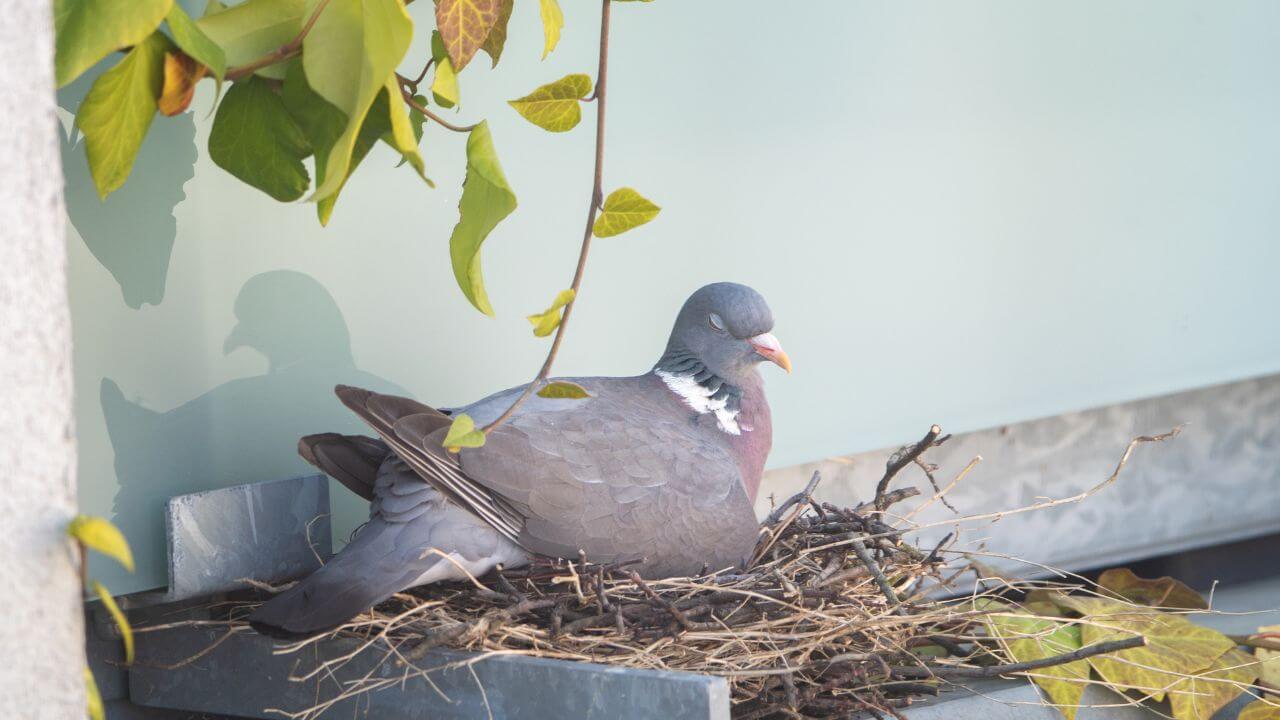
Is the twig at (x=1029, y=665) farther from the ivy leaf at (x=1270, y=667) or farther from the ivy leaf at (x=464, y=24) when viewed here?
the ivy leaf at (x=464, y=24)

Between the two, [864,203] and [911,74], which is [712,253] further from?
[911,74]

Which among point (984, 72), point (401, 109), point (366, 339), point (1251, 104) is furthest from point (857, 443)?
point (401, 109)

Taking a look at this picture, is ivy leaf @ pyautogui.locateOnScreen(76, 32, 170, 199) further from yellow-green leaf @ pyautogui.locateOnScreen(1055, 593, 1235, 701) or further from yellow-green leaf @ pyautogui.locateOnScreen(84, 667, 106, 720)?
yellow-green leaf @ pyautogui.locateOnScreen(1055, 593, 1235, 701)

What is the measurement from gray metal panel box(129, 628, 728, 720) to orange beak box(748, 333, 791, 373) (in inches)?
29.6

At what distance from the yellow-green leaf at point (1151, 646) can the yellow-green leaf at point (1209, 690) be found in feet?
0.07

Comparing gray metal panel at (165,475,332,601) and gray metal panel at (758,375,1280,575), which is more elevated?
gray metal panel at (165,475,332,601)

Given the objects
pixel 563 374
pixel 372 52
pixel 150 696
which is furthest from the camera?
pixel 563 374

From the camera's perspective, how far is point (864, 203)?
2467 millimetres

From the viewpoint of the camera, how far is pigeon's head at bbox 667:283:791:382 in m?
2.00

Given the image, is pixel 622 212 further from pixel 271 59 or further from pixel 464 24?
pixel 271 59

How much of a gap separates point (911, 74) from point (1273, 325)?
112 centimetres

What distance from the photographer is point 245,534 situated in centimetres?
169

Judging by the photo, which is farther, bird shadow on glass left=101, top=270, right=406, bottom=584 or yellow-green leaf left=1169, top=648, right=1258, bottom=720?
yellow-green leaf left=1169, top=648, right=1258, bottom=720

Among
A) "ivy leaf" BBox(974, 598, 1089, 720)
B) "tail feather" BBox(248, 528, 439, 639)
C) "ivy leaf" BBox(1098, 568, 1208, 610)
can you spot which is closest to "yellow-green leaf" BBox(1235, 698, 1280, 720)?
"ivy leaf" BBox(974, 598, 1089, 720)
